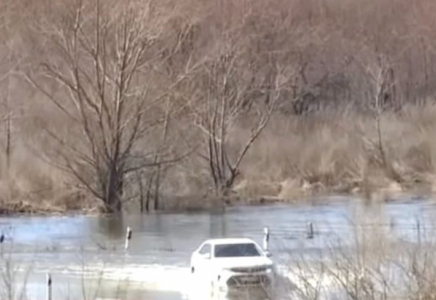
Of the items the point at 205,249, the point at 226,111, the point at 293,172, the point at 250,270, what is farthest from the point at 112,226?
the point at 250,270

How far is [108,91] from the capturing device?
50594 mm

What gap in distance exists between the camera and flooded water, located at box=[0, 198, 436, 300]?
73.9 feet

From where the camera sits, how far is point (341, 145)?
58688 millimetres

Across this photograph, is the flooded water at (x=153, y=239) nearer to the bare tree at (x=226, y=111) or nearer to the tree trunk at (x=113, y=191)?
the tree trunk at (x=113, y=191)

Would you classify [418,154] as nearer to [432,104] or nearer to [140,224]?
[432,104]

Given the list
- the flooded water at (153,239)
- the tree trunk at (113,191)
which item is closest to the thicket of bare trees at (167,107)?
the tree trunk at (113,191)

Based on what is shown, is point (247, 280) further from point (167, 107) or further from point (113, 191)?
point (167, 107)

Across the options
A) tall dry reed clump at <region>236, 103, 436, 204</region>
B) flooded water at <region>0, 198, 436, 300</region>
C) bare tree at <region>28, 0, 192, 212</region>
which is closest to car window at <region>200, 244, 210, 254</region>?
flooded water at <region>0, 198, 436, 300</region>

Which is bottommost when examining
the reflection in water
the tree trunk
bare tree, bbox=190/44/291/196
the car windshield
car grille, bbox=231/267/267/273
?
car grille, bbox=231/267/267/273

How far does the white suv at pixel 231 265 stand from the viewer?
69.8 feet

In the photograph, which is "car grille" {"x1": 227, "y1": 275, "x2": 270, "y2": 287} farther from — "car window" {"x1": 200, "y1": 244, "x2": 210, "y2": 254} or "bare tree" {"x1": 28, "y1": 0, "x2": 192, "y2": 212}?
"bare tree" {"x1": 28, "y1": 0, "x2": 192, "y2": 212}

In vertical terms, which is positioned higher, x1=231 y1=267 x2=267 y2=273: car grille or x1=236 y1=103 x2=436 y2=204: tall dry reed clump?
x1=236 y1=103 x2=436 y2=204: tall dry reed clump

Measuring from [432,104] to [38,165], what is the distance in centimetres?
2685

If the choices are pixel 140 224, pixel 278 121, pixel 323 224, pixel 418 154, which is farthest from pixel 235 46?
pixel 323 224
